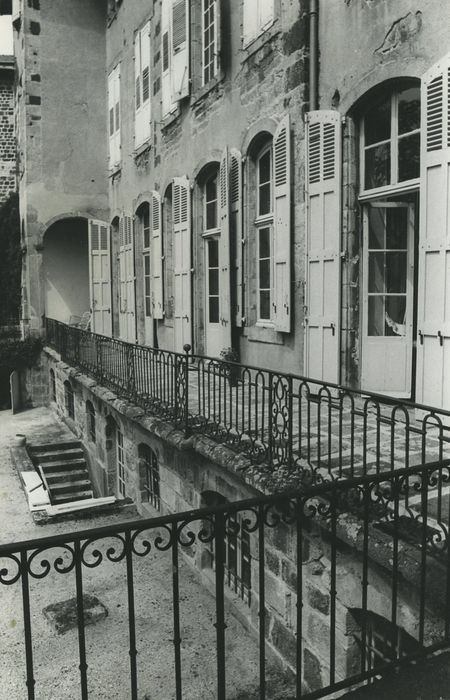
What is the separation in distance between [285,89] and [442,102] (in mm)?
2914

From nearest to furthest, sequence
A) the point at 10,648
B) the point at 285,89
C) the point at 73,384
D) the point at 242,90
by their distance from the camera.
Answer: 1. the point at 10,648
2. the point at 285,89
3. the point at 242,90
4. the point at 73,384

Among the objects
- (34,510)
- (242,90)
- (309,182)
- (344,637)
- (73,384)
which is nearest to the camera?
(344,637)

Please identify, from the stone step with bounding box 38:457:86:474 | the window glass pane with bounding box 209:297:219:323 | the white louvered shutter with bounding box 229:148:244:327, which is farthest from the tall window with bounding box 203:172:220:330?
the stone step with bounding box 38:457:86:474

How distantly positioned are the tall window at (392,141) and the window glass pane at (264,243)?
7.08 feet

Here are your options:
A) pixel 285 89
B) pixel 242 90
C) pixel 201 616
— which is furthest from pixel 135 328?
pixel 201 616

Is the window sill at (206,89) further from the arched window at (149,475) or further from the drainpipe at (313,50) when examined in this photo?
the arched window at (149,475)

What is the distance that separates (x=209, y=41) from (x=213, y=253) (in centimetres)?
342

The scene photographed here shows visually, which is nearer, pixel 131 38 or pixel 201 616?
pixel 201 616

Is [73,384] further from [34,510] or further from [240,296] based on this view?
[240,296]

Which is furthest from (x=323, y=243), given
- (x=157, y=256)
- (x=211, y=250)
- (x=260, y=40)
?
(x=157, y=256)

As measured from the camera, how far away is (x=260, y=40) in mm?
8555

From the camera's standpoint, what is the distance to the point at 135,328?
14602 mm

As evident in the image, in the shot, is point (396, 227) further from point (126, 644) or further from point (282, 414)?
point (126, 644)

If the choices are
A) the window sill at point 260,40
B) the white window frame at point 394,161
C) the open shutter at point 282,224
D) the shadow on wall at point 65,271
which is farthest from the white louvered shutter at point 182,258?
the shadow on wall at point 65,271
